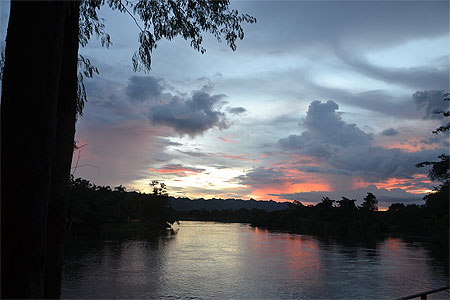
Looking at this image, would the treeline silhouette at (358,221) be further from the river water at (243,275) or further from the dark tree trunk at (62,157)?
the dark tree trunk at (62,157)

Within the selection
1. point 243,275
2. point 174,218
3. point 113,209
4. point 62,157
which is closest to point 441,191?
point 243,275

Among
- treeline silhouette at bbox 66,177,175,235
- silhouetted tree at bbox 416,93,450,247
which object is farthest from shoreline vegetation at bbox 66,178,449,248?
silhouetted tree at bbox 416,93,450,247

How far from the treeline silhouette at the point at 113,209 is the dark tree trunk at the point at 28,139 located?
63.1 m

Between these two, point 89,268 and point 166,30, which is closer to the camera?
point 166,30

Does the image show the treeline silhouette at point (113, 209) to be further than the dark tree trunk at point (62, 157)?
Yes

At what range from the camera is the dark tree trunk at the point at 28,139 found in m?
3.10

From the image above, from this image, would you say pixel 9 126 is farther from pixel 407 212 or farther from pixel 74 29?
pixel 407 212

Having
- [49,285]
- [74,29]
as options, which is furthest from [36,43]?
[49,285]

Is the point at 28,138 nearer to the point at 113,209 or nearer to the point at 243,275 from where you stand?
the point at 243,275

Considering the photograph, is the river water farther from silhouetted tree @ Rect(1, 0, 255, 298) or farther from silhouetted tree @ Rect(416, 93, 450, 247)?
silhouetted tree @ Rect(1, 0, 255, 298)

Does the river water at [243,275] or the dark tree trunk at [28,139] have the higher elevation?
the dark tree trunk at [28,139]

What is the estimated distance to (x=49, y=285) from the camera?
421 centimetres

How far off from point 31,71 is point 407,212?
351 feet

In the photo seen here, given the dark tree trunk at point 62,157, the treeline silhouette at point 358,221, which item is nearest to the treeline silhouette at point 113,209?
the treeline silhouette at point 358,221
